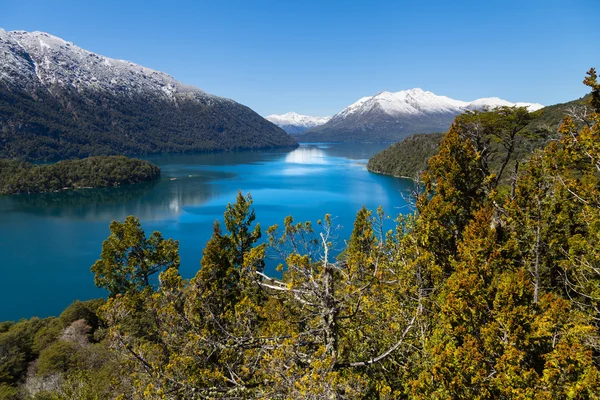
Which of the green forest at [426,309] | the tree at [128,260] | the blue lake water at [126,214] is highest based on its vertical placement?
the green forest at [426,309]

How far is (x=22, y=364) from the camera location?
20.8 meters

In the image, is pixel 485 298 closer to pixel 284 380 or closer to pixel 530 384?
pixel 530 384

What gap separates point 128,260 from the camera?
714 inches

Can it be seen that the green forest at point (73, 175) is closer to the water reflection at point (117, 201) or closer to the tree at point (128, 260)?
the water reflection at point (117, 201)

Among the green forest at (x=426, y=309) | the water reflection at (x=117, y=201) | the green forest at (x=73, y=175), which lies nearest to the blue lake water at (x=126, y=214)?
the water reflection at (x=117, y=201)

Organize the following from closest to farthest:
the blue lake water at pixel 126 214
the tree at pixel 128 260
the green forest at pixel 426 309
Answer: the green forest at pixel 426 309 < the tree at pixel 128 260 < the blue lake water at pixel 126 214

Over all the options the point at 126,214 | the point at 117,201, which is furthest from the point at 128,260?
the point at 117,201

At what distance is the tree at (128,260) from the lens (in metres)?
17.5

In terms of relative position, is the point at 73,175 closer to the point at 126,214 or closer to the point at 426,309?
the point at 126,214

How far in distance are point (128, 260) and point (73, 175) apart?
97253mm

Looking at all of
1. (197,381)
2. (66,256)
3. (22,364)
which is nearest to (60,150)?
(66,256)

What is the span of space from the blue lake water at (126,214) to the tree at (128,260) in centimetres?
1325

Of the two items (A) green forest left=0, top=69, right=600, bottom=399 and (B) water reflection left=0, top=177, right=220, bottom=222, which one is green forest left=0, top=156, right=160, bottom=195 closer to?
(B) water reflection left=0, top=177, right=220, bottom=222

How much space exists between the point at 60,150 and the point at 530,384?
220 meters
